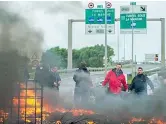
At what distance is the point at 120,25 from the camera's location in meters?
24.6

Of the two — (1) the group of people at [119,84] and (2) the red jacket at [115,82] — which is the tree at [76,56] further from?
(2) the red jacket at [115,82]

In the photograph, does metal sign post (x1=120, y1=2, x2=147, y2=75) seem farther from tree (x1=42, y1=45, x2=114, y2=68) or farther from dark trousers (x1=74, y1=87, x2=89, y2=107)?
dark trousers (x1=74, y1=87, x2=89, y2=107)

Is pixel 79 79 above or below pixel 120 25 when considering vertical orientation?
below

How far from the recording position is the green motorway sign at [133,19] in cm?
2417

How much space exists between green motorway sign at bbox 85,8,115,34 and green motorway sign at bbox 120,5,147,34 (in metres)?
1.47

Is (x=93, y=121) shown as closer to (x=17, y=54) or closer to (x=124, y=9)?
(x=17, y=54)

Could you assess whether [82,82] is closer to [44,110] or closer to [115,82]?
[115,82]

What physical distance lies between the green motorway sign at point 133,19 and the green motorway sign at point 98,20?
1472 mm

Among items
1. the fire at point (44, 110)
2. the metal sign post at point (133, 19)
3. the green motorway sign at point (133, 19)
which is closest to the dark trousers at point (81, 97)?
the fire at point (44, 110)

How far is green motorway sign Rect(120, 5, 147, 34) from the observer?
2417 cm

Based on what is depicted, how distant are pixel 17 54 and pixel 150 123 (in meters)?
3.43

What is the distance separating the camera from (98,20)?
76.4 feet

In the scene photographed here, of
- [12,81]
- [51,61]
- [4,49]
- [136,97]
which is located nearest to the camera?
[12,81]

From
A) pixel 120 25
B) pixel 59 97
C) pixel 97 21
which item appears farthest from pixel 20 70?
pixel 120 25
